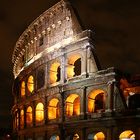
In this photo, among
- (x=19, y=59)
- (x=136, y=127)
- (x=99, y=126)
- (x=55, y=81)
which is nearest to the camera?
(x=136, y=127)

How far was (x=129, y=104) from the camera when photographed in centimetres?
3453

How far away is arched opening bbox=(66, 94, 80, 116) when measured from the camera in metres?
35.2

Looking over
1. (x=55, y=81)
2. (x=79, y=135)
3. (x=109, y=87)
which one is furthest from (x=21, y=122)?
(x=109, y=87)

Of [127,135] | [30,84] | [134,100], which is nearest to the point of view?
[127,135]

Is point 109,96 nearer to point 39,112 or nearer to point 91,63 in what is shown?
point 91,63

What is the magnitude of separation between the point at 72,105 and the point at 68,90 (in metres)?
Result: 1.53

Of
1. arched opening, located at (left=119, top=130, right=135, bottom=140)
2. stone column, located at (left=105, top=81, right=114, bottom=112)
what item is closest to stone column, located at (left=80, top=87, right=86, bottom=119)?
stone column, located at (left=105, top=81, right=114, bottom=112)

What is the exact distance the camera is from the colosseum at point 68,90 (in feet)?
103

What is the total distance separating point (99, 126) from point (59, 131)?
4635mm

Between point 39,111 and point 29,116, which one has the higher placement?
point 39,111

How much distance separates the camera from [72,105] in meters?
35.8

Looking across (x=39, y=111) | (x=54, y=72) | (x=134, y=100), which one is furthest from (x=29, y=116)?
(x=134, y=100)

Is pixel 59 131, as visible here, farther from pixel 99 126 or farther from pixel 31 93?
pixel 31 93

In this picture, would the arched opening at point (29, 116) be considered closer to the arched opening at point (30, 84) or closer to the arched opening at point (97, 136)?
the arched opening at point (30, 84)
